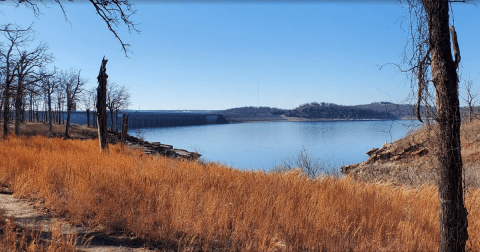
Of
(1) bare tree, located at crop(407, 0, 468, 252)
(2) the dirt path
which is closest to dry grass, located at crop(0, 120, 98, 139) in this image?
(2) the dirt path

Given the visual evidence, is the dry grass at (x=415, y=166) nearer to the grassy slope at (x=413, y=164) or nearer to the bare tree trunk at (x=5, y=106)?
the grassy slope at (x=413, y=164)

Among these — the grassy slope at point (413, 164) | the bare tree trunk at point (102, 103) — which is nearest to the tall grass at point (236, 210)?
the grassy slope at point (413, 164)

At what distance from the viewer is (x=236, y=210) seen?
18.1ft

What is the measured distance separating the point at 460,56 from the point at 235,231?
12.4 ft

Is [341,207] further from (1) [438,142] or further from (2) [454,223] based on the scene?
(1) [438,142]

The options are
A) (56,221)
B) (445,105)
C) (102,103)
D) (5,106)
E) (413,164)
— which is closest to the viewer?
(445,105)

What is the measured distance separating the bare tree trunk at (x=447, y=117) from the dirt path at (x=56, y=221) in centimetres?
411

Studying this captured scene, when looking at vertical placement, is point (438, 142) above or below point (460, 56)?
below

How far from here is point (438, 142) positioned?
12.0 ft

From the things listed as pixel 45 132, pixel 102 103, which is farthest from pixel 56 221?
pixel 45 132

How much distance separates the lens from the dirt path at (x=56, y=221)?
4238 mm

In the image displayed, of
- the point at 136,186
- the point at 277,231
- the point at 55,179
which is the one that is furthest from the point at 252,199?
the point at 55,179

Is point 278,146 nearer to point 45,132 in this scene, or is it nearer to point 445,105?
point 45,132

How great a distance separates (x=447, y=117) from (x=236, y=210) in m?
3.64
